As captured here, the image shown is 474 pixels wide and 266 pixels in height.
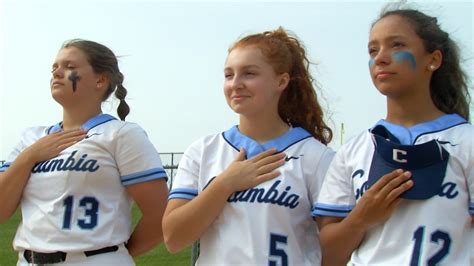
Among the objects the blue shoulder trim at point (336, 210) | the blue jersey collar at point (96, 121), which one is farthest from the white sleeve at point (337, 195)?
the blue jersey collar at point (96, 121)

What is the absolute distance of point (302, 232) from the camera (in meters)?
2.68

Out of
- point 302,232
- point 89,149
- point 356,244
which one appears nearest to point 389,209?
point 356,244

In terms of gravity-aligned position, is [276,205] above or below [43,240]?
above

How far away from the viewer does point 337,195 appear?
2.59 metres

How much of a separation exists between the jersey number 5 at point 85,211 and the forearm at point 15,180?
292mm

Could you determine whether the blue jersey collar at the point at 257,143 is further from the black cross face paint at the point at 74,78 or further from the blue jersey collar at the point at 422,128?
the black cross face paint at the point at 74,78

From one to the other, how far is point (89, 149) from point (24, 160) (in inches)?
14.1

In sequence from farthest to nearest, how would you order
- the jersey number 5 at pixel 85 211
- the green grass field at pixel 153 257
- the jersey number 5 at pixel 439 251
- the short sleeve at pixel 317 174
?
the green grass field at pixel 153 257 → the jersey number 5 at pixel 85 211 → the short sleeve at pixel 317 174 → the jersey number 5 at pixel 439 251

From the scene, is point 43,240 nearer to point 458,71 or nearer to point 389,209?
point 389,209

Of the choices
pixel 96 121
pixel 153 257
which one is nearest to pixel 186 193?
pixel 96 121

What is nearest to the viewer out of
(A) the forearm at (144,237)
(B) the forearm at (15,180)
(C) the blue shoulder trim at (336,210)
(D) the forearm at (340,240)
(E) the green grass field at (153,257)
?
(D) the forearm at (340,240)

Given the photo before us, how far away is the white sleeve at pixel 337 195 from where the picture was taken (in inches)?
102

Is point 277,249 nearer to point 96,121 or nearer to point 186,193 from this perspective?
point 186,193

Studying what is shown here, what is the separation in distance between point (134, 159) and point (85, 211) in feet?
1.23
